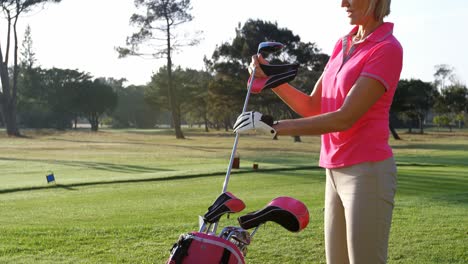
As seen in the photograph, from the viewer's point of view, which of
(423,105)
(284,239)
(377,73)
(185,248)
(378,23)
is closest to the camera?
(185,248)

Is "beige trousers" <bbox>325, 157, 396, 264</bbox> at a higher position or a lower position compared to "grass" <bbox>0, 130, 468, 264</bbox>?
higher

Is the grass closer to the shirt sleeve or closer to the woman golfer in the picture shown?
the woman golfer

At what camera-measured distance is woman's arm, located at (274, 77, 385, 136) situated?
111 inches

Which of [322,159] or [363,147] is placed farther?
[322,159]

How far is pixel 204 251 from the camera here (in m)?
2.62

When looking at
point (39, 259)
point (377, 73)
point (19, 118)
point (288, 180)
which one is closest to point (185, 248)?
point (377, 73)

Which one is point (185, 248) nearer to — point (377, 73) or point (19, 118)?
point (377, 73)

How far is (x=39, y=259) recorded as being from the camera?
6145mm

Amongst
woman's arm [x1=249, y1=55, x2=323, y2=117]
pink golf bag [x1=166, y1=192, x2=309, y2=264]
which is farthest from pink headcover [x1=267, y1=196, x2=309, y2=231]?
woman's arm [x1=249, y1=55, x2=323, y2=117]

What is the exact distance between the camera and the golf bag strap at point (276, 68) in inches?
119

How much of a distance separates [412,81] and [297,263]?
73.8 m

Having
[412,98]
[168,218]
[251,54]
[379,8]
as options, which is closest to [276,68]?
[379,8]

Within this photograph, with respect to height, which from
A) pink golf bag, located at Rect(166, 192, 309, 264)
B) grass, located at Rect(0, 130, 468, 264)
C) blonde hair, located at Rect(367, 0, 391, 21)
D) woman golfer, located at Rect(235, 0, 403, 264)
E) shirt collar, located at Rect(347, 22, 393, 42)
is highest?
blonde hair, located at Rect(367, 0, 391, 21)

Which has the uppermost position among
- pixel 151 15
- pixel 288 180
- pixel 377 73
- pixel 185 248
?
pixel 151 15
